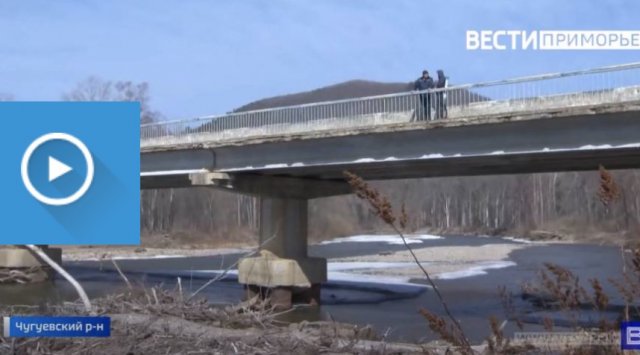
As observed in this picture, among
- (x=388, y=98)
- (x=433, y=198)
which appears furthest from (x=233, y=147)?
(x=433, y=198)

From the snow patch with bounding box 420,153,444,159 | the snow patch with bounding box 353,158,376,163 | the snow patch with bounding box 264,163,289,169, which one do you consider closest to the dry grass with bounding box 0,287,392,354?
the snow patch with bounding box 420,153,444,159

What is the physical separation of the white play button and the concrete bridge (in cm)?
1519

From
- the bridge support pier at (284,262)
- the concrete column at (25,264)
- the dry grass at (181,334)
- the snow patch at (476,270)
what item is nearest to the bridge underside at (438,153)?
the bridge support pier at (284,262)

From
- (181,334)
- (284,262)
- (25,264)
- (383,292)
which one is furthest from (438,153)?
(25,264)

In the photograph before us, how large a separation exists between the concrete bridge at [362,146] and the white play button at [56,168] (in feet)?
49.8

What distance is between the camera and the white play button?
5176 millimetres

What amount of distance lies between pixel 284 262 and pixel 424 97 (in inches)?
308

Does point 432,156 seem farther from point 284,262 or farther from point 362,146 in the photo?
point 284,262

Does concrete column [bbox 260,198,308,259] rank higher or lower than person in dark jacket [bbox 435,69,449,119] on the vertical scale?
lower

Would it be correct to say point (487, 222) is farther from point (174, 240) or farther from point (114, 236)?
point (114, 236)

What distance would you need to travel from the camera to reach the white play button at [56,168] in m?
5.18

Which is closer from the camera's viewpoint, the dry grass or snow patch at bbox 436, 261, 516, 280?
the dry grass

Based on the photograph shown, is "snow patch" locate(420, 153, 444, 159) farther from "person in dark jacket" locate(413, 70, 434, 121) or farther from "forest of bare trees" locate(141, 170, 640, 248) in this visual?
"forest of bare trees" locate(141, 170, 640, 248)

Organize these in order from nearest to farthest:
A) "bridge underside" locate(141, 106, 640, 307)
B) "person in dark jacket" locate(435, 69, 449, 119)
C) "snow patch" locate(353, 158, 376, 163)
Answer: "bridge underside" locate(141, 106, 640, 307)
"person in dark jacket" locate(435, 69, 449, 119)
"snow patch" locate(353, 158, 376, 163)
